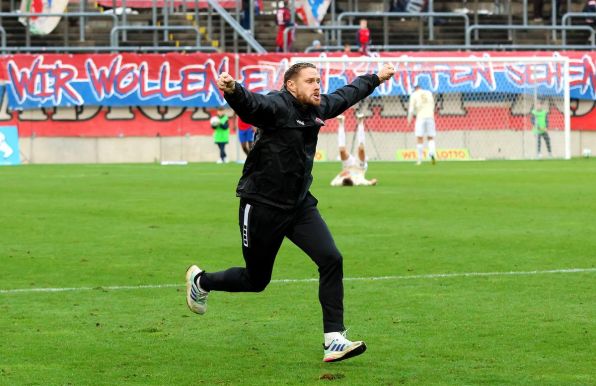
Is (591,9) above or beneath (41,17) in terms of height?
above

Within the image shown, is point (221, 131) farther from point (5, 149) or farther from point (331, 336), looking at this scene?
point (331, 336)

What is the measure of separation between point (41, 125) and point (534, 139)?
15427mm

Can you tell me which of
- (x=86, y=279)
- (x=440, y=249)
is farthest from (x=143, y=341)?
(x=440, y=249)

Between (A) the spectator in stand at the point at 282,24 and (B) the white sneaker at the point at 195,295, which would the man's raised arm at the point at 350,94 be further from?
(A) the spectator in stand at the point at 282,24

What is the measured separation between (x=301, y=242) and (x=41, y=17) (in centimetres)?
3807

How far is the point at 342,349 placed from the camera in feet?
26.9

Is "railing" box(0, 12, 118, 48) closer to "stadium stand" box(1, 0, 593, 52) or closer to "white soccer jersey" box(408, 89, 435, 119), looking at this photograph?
"stadium stand" box(1, 0, 593, 52)

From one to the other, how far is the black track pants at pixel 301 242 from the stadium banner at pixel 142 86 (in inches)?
1313

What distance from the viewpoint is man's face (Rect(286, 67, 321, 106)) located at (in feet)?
27.6

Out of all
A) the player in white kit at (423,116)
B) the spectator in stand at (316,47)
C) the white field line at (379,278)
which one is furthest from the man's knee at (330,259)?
the spectator in stand at (316,47)

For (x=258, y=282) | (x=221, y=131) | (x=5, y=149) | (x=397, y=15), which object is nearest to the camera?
(x=258, y=282)

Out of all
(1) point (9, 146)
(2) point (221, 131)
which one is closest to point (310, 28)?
(2) point (221, 131)

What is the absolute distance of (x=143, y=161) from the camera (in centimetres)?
4278

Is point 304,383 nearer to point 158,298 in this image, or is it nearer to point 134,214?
point 158,298
